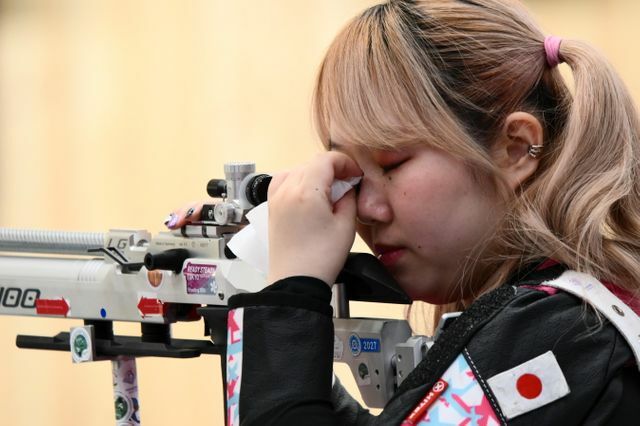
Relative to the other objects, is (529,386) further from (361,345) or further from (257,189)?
(257,189)

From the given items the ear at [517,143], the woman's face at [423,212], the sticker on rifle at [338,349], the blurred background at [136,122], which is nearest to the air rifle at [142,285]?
the sticker on rifle at [338,349]

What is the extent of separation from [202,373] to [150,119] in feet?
1.93

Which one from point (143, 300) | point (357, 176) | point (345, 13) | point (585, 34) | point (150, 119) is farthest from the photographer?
point (150, 119)

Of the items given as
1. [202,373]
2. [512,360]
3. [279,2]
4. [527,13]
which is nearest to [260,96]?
[279,2]

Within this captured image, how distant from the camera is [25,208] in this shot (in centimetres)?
251

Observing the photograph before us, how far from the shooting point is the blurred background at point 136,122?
226 centimetres

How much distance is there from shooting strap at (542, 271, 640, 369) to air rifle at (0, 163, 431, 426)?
0.25m

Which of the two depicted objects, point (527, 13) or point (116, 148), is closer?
point (527, 13)

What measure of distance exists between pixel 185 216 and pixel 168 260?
2.3 inches

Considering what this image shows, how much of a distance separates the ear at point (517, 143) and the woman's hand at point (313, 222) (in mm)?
126

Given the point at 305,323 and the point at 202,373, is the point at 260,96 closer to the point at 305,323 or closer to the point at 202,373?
the point at 202,373

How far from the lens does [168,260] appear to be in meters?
1.20

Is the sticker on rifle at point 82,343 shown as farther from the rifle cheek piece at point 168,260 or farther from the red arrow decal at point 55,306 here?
the rifle cheek piece at point 168,260

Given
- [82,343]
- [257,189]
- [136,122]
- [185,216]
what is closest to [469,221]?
[257,189]
